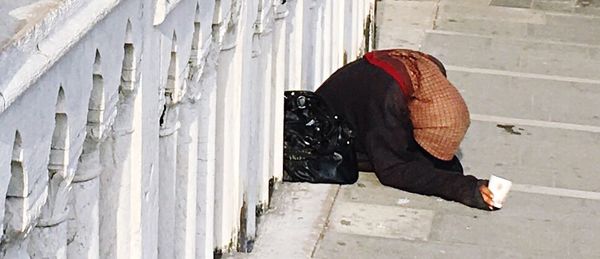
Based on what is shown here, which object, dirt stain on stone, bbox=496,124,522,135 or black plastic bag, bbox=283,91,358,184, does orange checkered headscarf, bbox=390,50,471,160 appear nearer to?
black plastic bag, bbox=283,91,358,184

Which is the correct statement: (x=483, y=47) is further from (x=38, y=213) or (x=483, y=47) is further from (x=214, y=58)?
(x=38, y=213)

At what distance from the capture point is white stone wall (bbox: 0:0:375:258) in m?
2.95

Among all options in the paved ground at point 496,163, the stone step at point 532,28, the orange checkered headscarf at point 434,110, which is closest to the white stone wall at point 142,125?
the paved ground at point 496,163

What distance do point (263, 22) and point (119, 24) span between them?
2174 millimetres

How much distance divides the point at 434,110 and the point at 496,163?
85cm

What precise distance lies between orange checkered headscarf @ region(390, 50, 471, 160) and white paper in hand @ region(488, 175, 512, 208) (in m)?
0.31

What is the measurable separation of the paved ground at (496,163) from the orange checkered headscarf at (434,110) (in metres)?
0.26

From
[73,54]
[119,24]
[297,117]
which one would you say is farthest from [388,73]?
[73,54]

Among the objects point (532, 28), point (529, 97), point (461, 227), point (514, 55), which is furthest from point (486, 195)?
point (532, 28)

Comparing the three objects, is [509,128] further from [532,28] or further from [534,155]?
[532,28]

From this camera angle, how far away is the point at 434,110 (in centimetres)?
651

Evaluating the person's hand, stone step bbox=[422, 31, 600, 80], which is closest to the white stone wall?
the person's hand

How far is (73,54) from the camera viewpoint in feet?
10.5

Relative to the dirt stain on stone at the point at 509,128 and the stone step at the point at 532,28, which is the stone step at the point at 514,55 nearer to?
the stone step at the point at 532,28
